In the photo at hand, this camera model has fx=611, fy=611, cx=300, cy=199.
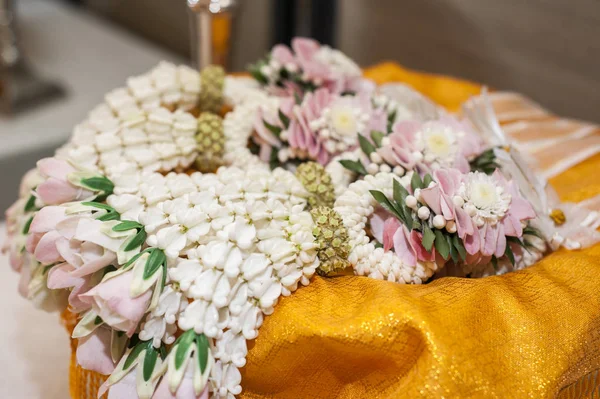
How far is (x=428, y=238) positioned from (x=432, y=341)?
91 mm

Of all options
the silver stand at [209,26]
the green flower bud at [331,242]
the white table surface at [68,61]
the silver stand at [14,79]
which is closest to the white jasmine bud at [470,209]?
the green flower bud at [331,242]

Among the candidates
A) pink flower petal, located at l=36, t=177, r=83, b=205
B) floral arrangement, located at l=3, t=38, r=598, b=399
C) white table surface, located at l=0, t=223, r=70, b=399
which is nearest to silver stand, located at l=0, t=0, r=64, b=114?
white table surface, located at l=0, t=223, r=70, b=399

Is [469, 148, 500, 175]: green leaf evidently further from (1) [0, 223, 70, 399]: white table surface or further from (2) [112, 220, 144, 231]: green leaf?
(1) [0, 223, 70, 399]: white table surface

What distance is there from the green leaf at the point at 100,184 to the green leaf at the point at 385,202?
233mm

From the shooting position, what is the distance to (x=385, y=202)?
521 millimetres

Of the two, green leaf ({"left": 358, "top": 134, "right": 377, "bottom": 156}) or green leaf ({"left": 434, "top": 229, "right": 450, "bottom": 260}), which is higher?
green leaf ({"left": 358, "top": 134, "right": 377, "bottom": 156})

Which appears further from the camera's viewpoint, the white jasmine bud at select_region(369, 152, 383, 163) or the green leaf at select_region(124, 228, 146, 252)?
the white jasmine bud at select_region(369, 152, 383, 163)

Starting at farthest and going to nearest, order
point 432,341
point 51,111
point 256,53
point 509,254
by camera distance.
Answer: point 256,53 < point 51,111 < point 509,254 < point 432,341

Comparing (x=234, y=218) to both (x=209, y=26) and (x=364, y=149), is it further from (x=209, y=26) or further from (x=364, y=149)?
(x=209, y=26)

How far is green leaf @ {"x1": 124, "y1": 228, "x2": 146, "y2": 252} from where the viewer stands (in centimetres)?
47

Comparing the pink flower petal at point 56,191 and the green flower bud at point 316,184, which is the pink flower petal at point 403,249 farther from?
the pink flower petal at point 56,191

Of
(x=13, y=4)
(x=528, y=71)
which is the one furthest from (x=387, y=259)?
(x=13, y=4)

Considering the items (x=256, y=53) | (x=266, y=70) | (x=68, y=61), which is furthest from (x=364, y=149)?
(x=68, y=61)

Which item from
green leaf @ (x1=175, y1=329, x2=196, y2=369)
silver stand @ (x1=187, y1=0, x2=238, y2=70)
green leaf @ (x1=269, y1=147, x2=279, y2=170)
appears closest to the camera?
green leaf @ (x1=175, y1=329, x2=196, y2=369)
